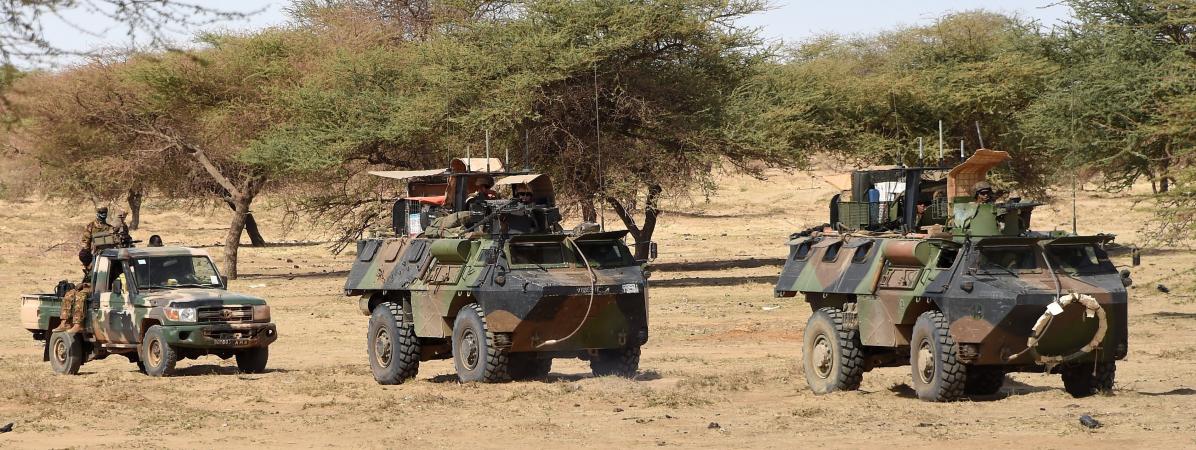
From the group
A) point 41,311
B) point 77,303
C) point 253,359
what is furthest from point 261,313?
point 41,311

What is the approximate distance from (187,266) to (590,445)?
865 cm

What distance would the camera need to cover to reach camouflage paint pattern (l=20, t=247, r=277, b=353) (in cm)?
1822

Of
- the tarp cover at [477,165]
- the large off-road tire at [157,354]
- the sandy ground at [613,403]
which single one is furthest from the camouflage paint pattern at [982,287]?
the large off-road tire at [157,354]

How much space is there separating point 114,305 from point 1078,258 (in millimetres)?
10811

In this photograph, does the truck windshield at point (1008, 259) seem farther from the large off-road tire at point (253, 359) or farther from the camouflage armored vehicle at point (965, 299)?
the large off-road tire at point (253, 359)

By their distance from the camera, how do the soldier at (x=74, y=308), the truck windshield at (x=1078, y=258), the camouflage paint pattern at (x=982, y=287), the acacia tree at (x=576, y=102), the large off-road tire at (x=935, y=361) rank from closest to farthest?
the camouflage paint pattern at (x=982, y=287) < the large off-road tire at (x=935, y=361) < the truck windshield at (x=1078, y=258) < the soldier at (x=74, y=308) < the acacia tree at (x=576, y=102)

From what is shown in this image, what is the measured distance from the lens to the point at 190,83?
38.8 meters

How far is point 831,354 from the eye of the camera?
50.3ft

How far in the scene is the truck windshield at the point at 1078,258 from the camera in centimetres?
1394

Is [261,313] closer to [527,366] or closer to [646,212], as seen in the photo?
[527,366]

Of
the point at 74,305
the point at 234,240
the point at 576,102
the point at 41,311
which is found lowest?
the point at 41,311

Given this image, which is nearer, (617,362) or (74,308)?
(617,362)

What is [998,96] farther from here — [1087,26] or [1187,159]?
[1187,159]

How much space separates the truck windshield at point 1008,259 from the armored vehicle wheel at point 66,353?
10.8 metres
